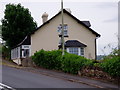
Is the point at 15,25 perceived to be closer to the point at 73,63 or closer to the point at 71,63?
the point at 71,63

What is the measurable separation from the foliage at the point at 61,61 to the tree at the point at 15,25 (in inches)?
908

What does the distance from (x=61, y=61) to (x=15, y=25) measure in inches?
1181

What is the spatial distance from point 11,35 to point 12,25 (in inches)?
69.4

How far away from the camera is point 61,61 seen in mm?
23219

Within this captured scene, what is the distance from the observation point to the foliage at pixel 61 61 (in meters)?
20.4

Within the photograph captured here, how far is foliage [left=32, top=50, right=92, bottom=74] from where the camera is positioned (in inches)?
803

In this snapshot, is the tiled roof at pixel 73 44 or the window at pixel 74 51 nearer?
→ the tiled roof at pixel 73 44

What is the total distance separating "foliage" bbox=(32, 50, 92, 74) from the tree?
2307cm

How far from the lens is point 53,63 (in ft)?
81.4

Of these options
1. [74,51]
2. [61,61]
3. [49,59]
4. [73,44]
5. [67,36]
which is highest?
[67,36]

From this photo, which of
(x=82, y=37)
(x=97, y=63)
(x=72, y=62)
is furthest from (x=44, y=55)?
(x=82, y=37)

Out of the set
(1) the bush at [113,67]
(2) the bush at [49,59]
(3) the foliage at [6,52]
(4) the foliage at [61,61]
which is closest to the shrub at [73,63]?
(4) the foliage at [61,61]

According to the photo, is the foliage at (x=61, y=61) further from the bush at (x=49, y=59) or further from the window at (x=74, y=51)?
the window at (x=74, y=51)

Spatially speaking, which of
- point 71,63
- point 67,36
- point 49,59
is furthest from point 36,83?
point 67,36
